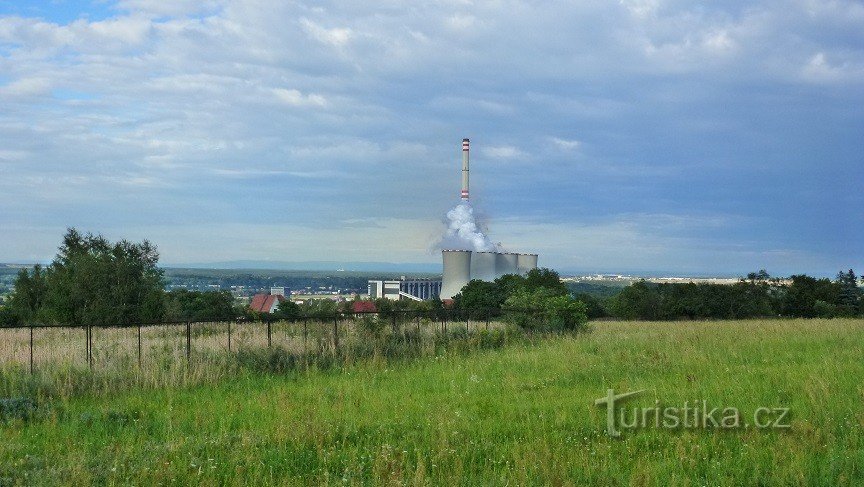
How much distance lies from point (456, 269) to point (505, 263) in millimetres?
8629

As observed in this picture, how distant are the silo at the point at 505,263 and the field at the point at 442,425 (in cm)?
6389

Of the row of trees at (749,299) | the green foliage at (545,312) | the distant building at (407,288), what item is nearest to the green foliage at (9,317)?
the row of trees at (749,299)

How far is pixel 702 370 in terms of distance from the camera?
43.6 ft

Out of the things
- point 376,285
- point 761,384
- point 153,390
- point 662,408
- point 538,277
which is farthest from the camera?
point 376,285

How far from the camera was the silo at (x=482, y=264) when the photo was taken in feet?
259

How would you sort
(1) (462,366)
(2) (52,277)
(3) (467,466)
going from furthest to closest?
(2) (52,277) < (1) (462,366) < (3) (467,466)

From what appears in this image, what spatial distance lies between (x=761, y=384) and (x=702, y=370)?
187 cm

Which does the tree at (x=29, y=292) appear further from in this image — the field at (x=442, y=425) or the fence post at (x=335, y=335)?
the field at (x=442, y=425)

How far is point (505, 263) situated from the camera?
263 ft

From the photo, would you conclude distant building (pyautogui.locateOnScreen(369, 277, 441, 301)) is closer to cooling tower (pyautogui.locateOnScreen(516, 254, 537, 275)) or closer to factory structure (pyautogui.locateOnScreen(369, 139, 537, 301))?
factory structure (pyautogui.locateOnScreen(369, 139, 537, 301))

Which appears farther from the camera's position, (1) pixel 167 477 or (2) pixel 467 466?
(2) pixel 467 466

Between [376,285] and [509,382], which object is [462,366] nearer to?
[509,382]

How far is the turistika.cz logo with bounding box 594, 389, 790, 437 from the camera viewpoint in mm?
8961

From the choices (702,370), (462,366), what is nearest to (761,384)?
(702,370)
